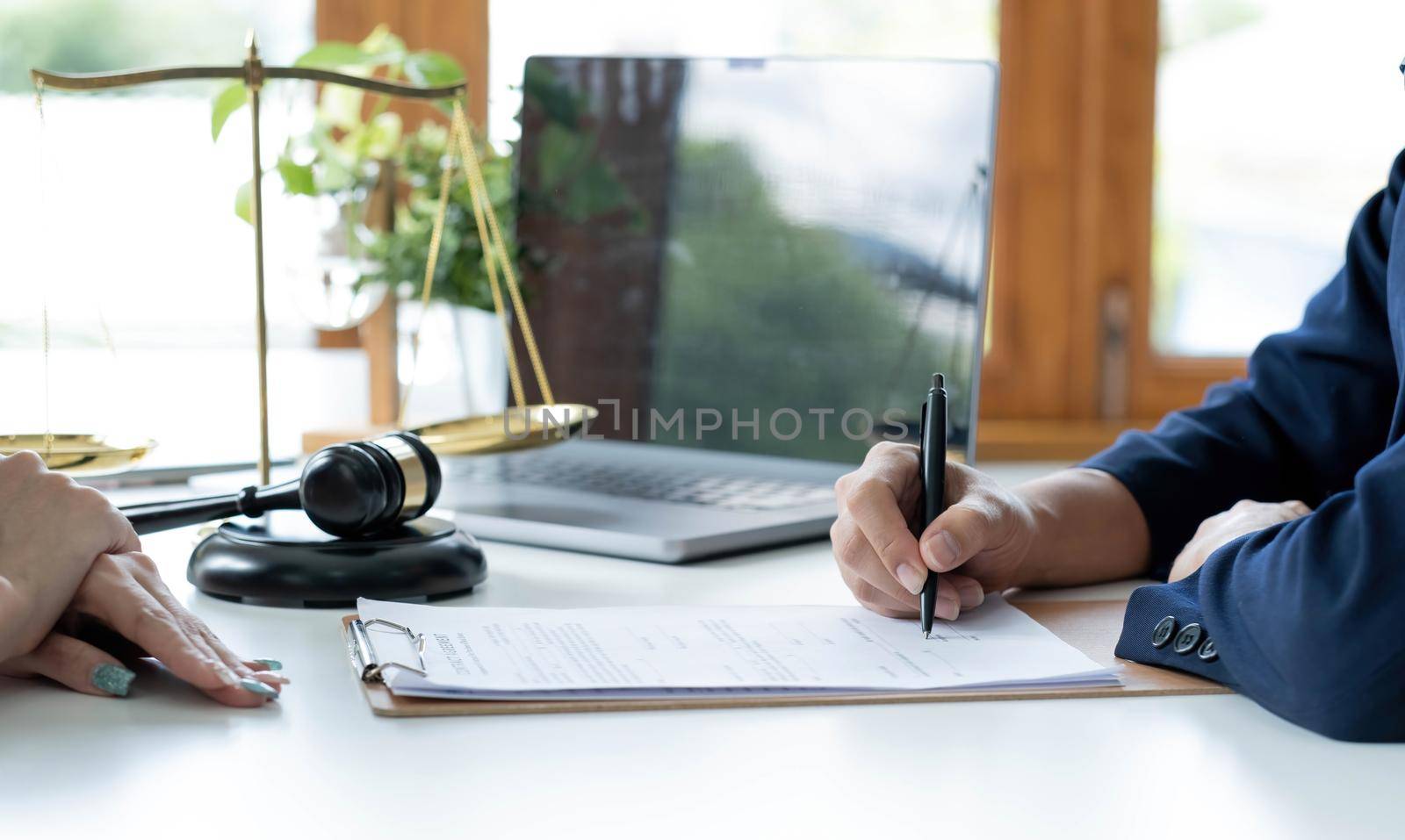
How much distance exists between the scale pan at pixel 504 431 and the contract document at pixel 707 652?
298 mm

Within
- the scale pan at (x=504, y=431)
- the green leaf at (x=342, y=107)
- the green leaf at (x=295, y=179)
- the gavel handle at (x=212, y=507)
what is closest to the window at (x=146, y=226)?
the green leaf at (x=342, y=107)

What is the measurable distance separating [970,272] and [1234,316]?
1.06 meters

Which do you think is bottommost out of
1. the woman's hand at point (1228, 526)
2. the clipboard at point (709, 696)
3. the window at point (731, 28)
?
the clipboard at point (709, 696)

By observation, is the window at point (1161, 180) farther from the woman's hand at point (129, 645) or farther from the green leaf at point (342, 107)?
the woman's hand at point (129, 645)

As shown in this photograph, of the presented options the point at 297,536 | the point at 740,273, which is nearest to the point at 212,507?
the point at 297,536

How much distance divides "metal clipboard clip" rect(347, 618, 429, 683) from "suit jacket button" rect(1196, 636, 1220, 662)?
1.24 ft

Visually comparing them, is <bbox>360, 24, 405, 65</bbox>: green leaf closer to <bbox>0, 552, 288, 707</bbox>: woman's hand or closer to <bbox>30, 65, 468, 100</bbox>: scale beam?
<bbox>30, 65, 468, 100</bbox>: scale beam

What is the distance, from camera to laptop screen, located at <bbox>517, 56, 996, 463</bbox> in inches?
46.6

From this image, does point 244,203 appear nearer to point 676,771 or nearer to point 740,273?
point 740,273

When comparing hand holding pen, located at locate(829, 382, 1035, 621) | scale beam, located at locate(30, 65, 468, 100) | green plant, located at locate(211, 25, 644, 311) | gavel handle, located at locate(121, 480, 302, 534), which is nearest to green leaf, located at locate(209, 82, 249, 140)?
green plant, located at locate(211, 25, 644, 311)

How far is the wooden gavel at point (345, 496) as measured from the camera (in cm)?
83

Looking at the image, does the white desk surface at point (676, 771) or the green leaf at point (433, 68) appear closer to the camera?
the white desk surface at point (676, 771)

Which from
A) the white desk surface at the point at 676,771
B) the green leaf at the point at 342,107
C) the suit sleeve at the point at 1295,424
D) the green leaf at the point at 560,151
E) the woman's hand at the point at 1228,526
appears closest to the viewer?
the white desk surface at the point at 676,771

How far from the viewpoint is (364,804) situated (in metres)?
0.49
